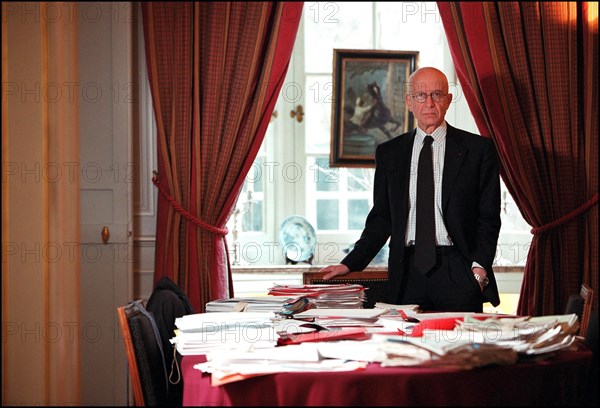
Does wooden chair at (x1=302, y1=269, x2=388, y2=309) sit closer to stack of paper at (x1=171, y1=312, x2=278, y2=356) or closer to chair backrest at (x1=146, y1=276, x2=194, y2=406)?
chair backrest at (x1=146, y1=276, x2=194, y2=406)

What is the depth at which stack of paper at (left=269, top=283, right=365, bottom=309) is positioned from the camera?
2.93 metres

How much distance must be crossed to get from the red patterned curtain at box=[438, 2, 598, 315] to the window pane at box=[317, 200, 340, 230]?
110 cm

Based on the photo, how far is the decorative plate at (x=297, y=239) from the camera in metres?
5.04

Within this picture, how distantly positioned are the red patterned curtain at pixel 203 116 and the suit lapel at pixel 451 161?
1410mm

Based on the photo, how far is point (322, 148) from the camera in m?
5.26

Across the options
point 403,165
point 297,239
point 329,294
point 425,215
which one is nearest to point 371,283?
point 425,215

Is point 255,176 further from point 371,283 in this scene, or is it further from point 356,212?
point 371,283

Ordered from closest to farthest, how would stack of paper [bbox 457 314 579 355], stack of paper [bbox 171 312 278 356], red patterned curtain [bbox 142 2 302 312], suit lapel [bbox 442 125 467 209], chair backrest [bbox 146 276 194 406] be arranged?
1. stack of paper [bbox 457 314 579 355]
2. stack of paper [bbox 171 312 278 356]
3. chair backrest [bbox 146 276 194 406]
4. suit lapel [bbox 442 125 467 209]
5. red patterned curtain [bbox 142 2 302 312]

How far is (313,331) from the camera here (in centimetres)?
251

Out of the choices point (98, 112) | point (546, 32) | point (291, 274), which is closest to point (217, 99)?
point (98, 112)

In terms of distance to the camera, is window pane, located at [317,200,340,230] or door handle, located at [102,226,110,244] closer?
door handle, located at [102,226,110,244]

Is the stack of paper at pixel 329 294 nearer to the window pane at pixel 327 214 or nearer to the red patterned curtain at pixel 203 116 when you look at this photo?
the red patterned curtain at pixel 203 116

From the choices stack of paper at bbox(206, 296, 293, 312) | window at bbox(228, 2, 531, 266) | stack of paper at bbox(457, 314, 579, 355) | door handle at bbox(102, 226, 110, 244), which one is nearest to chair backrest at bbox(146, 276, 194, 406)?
stack of paper at bbox(206, 296, 293, 312)

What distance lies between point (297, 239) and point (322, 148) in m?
0.64
